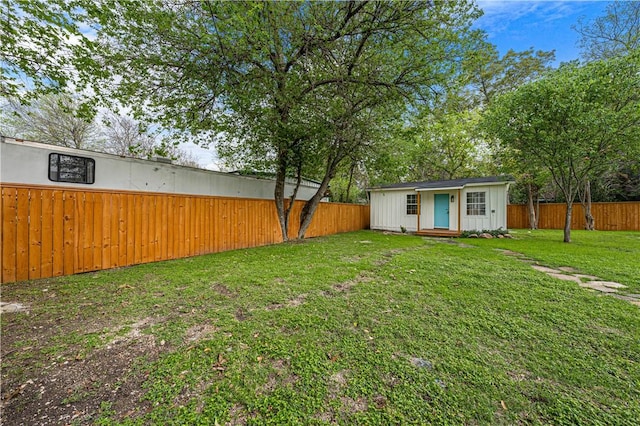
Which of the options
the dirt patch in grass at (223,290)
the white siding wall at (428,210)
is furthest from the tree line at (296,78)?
the dirt patch in grass at (223,290)

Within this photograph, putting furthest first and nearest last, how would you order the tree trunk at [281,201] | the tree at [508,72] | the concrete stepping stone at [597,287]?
the tree at [508,72]
the tree trunk at [281,201]
the concrete stepping stone at [597,287]

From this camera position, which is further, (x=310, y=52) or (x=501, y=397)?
(x=310, y=52)

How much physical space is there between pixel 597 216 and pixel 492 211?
757cm

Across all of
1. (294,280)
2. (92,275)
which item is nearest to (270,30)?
(294,280)

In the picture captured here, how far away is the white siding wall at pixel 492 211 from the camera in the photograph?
9.82 m

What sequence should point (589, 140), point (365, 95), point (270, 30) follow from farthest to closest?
point (589, 140)
point (365, 95)
point (270, 30)

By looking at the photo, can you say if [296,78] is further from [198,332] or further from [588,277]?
[588,277]

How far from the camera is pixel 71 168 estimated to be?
431cm

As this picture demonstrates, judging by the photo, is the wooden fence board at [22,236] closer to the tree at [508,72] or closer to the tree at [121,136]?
the tree at [121,136]

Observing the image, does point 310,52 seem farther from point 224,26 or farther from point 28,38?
point 28,38

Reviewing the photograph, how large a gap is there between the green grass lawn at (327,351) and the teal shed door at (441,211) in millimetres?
7538

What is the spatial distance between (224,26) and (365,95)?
140 inches

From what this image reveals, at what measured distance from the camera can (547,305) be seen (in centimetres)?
283

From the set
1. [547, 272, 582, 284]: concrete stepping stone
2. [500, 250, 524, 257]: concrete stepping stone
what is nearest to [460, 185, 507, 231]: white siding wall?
[500, 250, 524, 257]: concrete stepping stone
